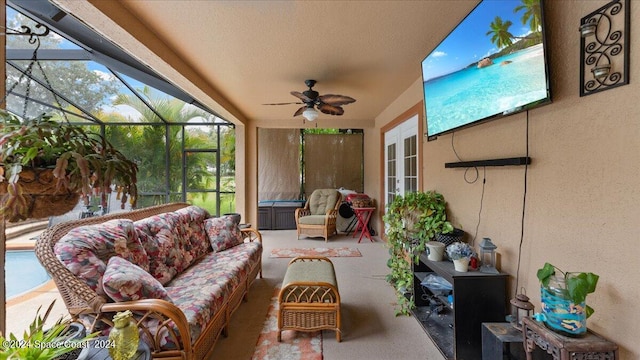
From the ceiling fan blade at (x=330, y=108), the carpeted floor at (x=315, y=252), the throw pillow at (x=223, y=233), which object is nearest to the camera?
the throw pillow at (x=223, y=233)

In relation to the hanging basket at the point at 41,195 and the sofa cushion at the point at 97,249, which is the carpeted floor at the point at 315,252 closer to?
the sofa cushion at the point at 97,249

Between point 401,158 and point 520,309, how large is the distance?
267 cm

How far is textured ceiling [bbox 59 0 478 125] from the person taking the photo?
1.81m

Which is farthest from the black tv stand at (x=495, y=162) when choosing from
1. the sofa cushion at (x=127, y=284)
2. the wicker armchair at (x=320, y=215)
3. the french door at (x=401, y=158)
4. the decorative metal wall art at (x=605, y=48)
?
the wicker armchair at (x=320, y=215)

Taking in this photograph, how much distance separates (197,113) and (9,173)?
15.7 feet

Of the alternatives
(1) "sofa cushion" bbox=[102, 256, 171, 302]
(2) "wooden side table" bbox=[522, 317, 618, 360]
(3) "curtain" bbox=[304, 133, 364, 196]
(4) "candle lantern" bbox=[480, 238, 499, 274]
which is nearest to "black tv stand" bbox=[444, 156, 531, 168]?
(4) "candle lantern" bbox=[480, 238, 499, 274]

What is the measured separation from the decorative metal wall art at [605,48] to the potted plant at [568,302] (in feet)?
2.88

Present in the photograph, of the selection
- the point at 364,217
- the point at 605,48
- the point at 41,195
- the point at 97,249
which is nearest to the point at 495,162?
the point at 605,48

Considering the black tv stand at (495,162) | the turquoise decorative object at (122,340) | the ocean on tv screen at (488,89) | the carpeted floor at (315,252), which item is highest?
the ocean on tv screen at (488,89)

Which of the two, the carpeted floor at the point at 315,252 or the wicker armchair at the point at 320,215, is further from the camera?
the wicker armchair at the point at 320,215

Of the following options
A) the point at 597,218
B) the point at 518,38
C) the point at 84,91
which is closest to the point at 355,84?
the point at 518,38

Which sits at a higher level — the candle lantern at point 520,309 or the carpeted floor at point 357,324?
the candle lantern at point 520,309

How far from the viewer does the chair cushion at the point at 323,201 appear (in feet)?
17.2

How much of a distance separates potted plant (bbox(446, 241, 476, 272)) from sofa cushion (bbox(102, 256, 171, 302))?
1931mm
